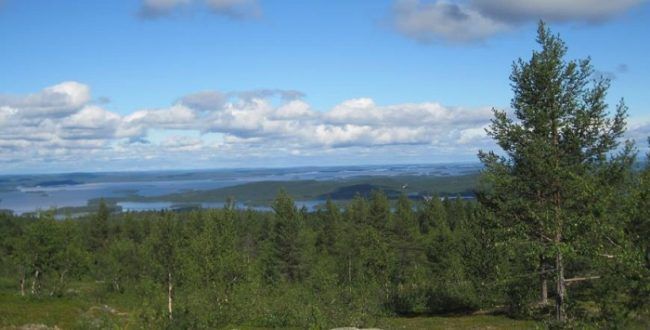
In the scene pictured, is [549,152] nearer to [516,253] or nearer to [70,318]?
[516,253]

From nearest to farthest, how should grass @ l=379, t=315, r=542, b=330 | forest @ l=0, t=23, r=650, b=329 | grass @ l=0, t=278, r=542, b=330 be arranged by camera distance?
1. forest @ l=0, t=23, r=650, b=329
2. grass @ l=0, t=278, r=542, b=330
3. grass @ l=379, t=315, r=542, b=330

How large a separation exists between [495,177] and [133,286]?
78.7 m

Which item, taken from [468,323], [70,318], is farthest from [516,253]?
[70,318]

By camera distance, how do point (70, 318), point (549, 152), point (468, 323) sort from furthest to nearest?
point (70, 318)
point (468, 323)
point (549, 152)

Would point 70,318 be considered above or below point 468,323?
above

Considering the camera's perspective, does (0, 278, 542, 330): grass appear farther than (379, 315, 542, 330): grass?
No

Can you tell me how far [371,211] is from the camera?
296ft

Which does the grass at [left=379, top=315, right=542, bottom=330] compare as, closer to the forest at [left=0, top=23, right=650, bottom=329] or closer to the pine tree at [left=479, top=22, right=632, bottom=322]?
the forest at [left=0, top=23, right=650, bottom=329]

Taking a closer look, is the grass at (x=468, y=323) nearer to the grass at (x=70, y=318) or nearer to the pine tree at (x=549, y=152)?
the grass at (x=70, y=318)

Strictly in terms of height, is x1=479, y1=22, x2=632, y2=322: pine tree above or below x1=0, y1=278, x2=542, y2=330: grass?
above

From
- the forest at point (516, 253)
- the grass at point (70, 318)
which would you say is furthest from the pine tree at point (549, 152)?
the grass at point (70, 318)

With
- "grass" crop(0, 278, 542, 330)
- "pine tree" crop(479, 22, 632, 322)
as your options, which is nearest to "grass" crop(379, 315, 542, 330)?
"grass" crop(0, 278, 542, 330)

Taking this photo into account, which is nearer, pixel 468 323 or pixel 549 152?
pixel 549 152

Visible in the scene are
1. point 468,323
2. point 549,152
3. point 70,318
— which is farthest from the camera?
point 70,318
